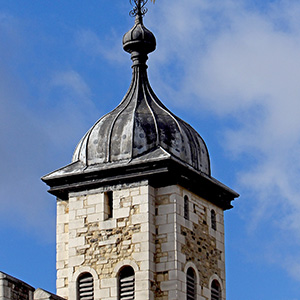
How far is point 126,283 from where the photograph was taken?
41.9m

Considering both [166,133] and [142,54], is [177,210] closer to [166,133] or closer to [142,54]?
[166,133]

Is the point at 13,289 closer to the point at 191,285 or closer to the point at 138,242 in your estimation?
the point at 138,242

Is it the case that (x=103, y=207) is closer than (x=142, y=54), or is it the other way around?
(x=103, y=207)

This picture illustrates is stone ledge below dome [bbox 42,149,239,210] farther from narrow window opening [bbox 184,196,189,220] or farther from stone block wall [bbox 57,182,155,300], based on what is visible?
narrow window opening [bbox 184,196,189,220]

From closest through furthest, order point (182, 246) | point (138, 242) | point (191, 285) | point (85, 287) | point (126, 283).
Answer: point (126, 283) < point (138, 242) < point (182, 246) < point (191, 285) < point (85, 287)

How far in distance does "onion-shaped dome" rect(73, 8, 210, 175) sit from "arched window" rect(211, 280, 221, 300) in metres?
3.30

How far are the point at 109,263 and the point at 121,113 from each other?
15.6 feet

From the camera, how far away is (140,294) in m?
41.4

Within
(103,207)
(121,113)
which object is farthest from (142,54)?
(103,207)

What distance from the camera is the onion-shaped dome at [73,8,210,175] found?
43250 mm

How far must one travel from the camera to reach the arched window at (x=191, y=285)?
138ft

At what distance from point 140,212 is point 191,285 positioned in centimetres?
254

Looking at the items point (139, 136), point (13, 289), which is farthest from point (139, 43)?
point (13, 289)

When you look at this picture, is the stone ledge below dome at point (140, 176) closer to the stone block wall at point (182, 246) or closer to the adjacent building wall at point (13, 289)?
the stone block wall at point (182, 246)
